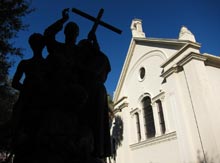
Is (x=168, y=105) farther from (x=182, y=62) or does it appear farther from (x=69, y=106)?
(x=69, y=106)

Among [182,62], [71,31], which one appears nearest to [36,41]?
[71,31]

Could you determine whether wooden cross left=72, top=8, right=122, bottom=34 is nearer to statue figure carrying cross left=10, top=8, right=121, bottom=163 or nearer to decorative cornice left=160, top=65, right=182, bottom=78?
statue figure carrying cross left=10, top=8, right=121, bottom=163

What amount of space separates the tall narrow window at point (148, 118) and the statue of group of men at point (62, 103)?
12957mm

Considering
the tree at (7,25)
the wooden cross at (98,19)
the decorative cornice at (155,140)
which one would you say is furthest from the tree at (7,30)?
the decorative cornice at (155,140)

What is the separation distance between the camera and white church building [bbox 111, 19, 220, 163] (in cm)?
1066

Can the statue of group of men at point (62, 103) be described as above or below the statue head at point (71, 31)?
below

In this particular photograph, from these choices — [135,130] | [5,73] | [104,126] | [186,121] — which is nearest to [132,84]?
[135,130]

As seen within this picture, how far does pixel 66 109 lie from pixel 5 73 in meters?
8.30

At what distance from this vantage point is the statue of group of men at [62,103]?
6.26 feet

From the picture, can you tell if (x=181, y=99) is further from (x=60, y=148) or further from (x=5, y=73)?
(x=60, y=148)

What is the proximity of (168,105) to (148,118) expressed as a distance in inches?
95.6

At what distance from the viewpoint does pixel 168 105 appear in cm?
1324

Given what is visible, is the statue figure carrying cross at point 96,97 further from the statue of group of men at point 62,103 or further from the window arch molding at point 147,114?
the window arch molding at point 147,114

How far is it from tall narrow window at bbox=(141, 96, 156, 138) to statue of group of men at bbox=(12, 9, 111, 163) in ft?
42.5
